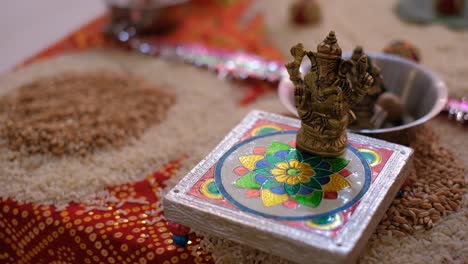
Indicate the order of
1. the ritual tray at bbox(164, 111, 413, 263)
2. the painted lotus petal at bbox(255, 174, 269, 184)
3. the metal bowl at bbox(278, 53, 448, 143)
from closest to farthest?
the ritual tray at bbox(164, 111, 413, 263), the painted lotus petal at bbox(255, 174, 269, 184), the metal bowl at bbox(278, 53, 448, 143)

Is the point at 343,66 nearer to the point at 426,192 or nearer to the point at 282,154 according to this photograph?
the point at 282,154

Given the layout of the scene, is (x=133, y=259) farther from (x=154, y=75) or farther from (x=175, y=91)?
(x=154, y=75)

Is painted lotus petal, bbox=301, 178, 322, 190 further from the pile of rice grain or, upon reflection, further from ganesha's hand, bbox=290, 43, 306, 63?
the pile of rice grain

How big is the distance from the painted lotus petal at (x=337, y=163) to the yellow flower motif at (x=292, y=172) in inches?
1.4

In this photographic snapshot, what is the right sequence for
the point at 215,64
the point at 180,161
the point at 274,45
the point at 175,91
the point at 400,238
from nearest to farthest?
the point at 400,238, the point at 180,161, the point at 175,91, the point at 215,64, the point at 274,45

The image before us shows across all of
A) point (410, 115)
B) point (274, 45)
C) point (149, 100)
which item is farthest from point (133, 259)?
point (274, 45)

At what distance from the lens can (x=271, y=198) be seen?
0.79 m

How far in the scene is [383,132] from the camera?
3.20 ft

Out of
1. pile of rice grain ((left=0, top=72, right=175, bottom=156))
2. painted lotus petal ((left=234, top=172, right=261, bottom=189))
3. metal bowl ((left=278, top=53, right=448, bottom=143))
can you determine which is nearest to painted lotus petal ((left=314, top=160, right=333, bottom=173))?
painted lotus petal ((left=234, top=172, right=261, bottom=189))

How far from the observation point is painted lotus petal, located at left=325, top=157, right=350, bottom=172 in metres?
0.85

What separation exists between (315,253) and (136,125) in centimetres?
62

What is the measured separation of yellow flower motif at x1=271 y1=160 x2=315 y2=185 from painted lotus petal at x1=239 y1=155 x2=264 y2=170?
35 millimetres

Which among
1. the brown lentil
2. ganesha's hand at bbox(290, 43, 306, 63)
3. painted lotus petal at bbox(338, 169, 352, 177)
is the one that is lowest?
the brown lentil

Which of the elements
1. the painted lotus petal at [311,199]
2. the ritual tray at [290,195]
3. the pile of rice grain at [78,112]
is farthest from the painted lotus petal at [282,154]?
the pile of rice grain at [78,112]
